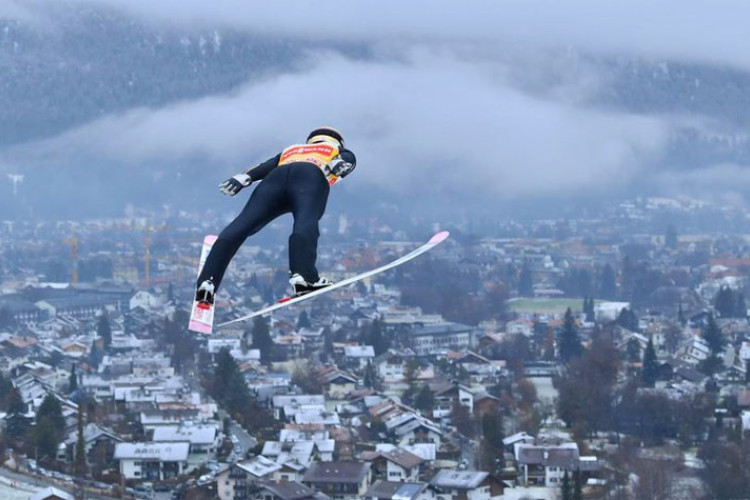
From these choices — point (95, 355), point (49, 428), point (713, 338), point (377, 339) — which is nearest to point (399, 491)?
point (49, 428)

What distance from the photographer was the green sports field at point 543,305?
43.6m

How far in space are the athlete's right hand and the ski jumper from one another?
0.04m

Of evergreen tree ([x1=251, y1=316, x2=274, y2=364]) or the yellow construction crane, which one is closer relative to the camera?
evergreen tree ([x1=251, y1=316, x2=274, y2=364])

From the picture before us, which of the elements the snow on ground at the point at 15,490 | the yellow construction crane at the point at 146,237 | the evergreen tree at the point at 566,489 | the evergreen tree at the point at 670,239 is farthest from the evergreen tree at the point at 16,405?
the evergreen tree at the point at 670,239

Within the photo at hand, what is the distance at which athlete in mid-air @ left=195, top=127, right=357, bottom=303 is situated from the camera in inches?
187

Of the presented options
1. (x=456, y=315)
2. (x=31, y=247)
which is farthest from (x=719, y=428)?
(x=31, y=247)

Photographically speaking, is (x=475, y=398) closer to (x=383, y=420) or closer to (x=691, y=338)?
(x=383, y=420)

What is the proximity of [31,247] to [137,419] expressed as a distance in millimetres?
38634

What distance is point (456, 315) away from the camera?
40.8m

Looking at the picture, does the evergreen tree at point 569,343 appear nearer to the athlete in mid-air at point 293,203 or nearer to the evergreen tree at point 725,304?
the evergreen tree at point 725,304

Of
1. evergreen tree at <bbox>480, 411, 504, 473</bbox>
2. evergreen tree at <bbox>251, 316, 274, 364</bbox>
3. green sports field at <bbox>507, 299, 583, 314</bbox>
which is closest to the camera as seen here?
evergreen tree at <bbox>480, 411, 504, 473</bbox>

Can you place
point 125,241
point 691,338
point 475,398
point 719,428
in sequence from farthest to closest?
1. point 125,241
2. point 691,338
3. point 475,398
4. point 719,428

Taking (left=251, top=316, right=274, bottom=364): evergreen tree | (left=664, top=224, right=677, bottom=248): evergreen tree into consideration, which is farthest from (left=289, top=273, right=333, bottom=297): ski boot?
(left=664, top=224, right=677, bottom=248): evergreen tree

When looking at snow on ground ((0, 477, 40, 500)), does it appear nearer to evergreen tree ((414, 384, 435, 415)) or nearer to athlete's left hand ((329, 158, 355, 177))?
evergreen tree ((414, 384, 435, 415))
